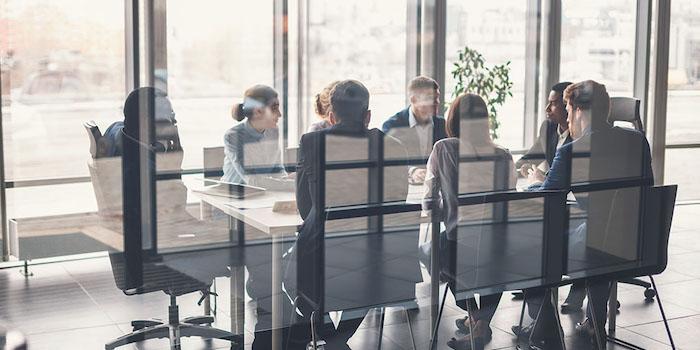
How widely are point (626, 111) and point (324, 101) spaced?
1.72m

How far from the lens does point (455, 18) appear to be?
4082 mm

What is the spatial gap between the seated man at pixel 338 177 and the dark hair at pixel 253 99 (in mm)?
223

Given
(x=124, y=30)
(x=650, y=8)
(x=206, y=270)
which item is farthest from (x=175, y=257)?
(x=650, y=8)

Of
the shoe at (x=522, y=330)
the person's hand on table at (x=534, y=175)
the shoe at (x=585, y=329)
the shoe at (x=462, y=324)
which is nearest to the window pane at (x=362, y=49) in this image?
the person's hand on table at (x=534, y=175)

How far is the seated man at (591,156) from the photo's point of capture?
14.8ft

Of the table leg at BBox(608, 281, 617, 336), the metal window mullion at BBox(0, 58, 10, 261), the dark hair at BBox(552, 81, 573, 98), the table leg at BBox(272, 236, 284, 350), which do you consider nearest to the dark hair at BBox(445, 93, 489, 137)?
→ the dark hair at BBox(552, 81, 573, 98)

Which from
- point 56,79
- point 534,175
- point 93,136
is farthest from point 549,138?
point 56,79

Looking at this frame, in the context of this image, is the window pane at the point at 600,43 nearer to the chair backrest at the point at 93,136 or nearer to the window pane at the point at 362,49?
the window pane at the point at 362,49

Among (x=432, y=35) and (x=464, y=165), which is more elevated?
(x=432, y=35)

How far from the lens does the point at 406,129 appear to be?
4113 millimetres

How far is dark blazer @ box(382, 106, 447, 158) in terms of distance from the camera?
4051mm

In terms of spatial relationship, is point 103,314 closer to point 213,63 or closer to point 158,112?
point 158,112

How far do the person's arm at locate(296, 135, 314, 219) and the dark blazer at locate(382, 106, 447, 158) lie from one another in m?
0.37

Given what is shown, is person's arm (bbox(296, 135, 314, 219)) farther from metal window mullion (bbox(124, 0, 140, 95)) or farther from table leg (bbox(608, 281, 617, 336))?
table leg (bbox(608, 281, 617, 336))
